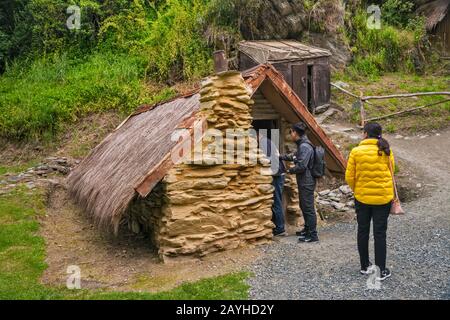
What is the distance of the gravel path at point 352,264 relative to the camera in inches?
218

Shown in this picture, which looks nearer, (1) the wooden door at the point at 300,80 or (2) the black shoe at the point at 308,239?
(2) the black shoe at the point at 308,239

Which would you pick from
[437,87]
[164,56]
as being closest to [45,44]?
[164,56]

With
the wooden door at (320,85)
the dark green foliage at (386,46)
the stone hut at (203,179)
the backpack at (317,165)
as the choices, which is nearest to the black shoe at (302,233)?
the stone hut at (203,179)

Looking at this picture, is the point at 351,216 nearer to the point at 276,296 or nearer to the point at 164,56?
the point at 276,296

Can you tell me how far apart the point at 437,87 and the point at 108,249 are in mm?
13436

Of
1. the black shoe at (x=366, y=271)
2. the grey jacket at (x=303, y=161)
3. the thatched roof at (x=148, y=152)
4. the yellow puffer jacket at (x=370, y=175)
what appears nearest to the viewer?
the yellow puffer jacket at (x=370, y=175)

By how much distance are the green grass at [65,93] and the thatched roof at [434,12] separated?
11.3 meters

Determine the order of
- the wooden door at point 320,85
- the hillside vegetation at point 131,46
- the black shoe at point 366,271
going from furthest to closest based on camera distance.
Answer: the wooden door at point 320,85 < the hillside vegetation at point 131,46 < the black shoe at point 366,271

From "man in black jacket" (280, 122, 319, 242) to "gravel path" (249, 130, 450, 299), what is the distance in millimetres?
319

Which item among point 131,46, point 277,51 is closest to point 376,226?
point 277,51

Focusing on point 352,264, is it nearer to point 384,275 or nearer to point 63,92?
point 384,275

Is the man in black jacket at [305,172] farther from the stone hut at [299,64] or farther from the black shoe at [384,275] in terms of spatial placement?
the stone hut at [299,64]

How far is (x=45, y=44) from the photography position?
60.8 ft

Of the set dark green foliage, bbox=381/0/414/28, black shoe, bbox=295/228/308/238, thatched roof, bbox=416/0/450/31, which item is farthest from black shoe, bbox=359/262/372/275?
dark green foliage, bbox=381/0/414/28
